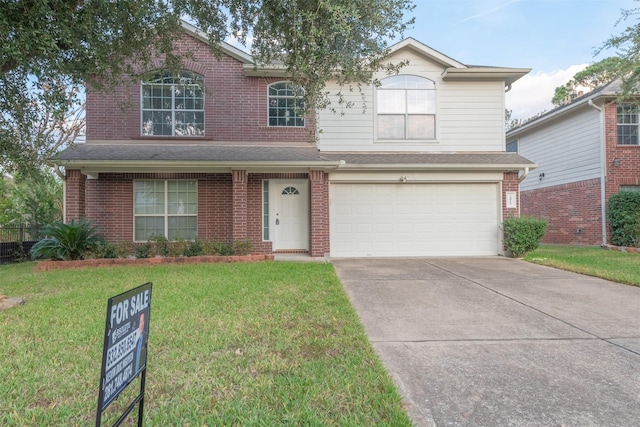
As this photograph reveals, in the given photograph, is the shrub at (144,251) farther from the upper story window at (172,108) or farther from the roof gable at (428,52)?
the roof gable at (428,52)

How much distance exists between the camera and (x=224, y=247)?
30.8ft

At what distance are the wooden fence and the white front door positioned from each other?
7.20 metres

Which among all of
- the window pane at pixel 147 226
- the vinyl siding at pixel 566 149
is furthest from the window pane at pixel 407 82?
the window pane at pixel 147 226

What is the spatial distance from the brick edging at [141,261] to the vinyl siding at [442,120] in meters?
4.32

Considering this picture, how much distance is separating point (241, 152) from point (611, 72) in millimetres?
11609

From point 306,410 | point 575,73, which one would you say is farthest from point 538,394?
point 575,73

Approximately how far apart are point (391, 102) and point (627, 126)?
9091 mm

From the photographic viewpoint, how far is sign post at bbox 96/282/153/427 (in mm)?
1638

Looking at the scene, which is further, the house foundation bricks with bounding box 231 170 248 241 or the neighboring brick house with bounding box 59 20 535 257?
the neighboring brick house with bounding box 59 20 535 257

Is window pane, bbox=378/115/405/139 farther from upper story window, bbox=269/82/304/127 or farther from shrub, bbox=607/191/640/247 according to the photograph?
shrub, bbox=607/191/640/247

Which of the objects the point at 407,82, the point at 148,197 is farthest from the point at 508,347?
the point at 148,197

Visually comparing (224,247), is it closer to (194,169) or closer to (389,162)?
(194,169)

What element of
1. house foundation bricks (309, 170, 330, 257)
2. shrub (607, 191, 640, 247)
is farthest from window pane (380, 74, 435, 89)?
shrub (607, 191, 640, 247)

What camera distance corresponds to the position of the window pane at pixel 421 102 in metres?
11.2
